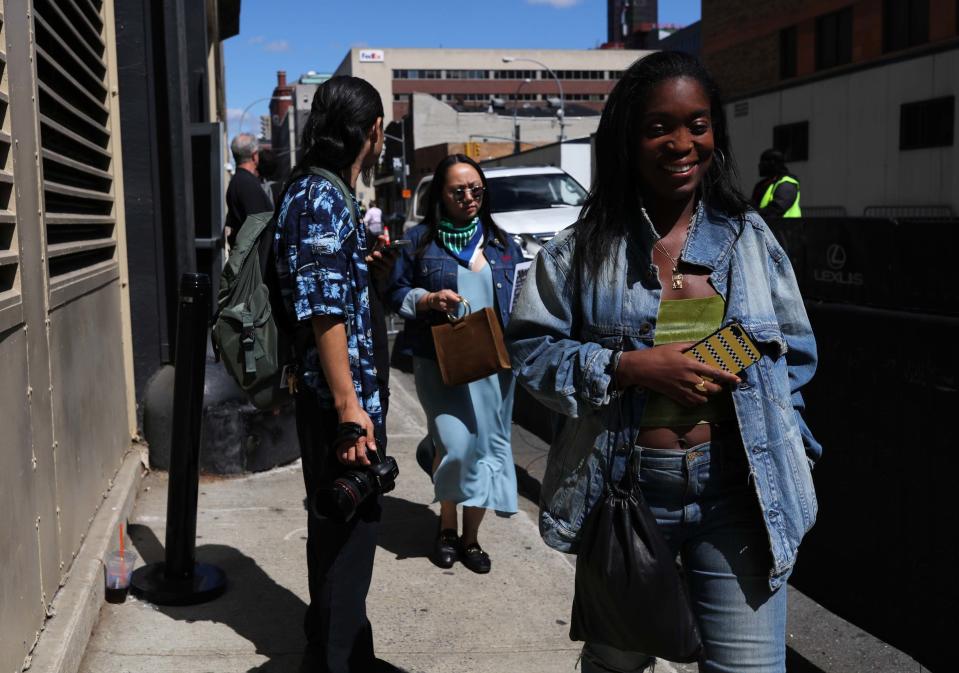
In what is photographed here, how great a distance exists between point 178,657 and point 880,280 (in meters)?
2.89

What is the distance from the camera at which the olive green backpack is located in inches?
127

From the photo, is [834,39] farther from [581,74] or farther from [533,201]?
[581,74]

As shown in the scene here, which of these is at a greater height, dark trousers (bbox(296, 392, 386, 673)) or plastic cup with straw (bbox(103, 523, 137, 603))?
dark trousers (bbox(296, 392, 386, 673))

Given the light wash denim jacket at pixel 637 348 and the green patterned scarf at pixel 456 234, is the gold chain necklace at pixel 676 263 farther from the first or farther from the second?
the green patterned scarf at pixel 456 234

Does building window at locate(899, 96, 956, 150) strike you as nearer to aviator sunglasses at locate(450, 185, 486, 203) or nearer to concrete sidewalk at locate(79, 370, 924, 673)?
concrete sidewalk at locate(79, 370, 924, 673)

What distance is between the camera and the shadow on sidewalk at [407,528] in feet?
16.8

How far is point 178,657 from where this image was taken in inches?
150

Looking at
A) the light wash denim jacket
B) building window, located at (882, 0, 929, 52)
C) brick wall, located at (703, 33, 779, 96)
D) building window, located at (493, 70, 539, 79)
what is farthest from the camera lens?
building window, located at (493, 70, 539, 79)

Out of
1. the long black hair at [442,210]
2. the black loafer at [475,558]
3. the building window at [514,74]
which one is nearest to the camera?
the black loafer at [475,558]

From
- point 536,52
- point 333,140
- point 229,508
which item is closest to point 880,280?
point 333,140

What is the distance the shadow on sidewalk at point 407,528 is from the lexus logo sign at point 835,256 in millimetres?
2320

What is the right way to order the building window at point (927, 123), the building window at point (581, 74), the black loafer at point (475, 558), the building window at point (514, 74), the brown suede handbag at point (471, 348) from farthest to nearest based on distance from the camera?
the building window at point (514, 74)
the building window at point (581, 74)
the building window at point (927, 123)
the black loafer at point (475, 558)
the brown suede handbag at point (471, 348)

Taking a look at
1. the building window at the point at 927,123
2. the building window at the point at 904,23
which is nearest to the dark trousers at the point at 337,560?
the building window at the point at 927,123

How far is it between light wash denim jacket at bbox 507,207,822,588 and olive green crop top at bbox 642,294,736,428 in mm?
22
